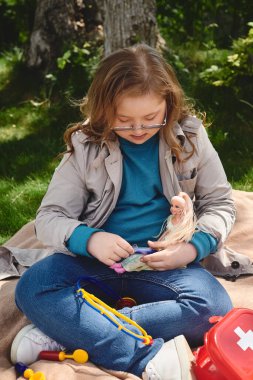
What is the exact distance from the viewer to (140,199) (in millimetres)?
2389

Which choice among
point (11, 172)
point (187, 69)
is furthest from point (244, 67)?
point (11, 172)

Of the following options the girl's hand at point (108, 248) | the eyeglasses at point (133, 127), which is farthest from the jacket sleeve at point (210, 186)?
the girl's hand at point (108, 248)

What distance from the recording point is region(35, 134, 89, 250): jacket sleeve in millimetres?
2306

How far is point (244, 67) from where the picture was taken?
14.7 ft

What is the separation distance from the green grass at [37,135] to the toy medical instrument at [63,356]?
1.25 metres

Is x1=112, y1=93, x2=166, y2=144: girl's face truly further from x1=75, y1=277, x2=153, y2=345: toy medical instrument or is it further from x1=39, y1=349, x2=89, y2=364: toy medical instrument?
x1=39, y1=349, x2=89, y2=364: toy medical instrument

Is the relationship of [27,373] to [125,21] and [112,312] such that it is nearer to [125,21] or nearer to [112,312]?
[112,312]

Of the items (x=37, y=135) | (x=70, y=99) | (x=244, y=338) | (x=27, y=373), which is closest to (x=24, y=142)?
(x=37, y=135)

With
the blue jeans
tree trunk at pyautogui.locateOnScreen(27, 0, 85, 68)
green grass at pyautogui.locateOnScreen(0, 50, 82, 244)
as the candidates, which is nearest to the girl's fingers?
the blue jeans

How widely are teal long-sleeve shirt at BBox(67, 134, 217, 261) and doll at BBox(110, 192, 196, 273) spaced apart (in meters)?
0.11

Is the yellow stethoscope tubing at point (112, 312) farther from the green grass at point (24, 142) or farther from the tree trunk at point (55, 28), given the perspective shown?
the tree trunk at point (55, 28)

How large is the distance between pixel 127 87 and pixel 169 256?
62 centimetres

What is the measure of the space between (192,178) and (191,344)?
0.65m

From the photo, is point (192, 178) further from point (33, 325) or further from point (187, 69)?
point (187, 69)
